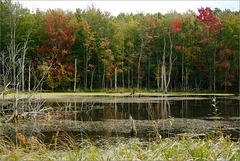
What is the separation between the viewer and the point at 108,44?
121ft

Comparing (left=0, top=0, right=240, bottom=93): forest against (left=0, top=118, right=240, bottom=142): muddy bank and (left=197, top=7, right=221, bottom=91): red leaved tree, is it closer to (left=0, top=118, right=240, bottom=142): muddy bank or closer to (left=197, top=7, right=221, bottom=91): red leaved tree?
(left=197, top=7, right=221, bottom=91): red leaved tree

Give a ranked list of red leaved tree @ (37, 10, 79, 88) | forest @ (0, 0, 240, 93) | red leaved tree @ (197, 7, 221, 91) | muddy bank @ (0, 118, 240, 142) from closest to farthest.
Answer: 1. muddy bank @ (0, 118, 240, 142)
2. forest @ (0, 0, 240, 93)
3. red leaved tree @ (37, 10, 79, 88)
4. red leaved tree @ (197, 7, 221, 91)

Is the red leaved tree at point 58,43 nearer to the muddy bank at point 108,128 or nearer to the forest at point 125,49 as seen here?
the forest at point 125,49

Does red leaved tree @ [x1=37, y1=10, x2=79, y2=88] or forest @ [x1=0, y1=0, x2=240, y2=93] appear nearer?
forest @ [x1=0, y1=0, x2=240, y2=93]

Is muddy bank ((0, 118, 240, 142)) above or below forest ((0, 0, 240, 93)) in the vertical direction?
below

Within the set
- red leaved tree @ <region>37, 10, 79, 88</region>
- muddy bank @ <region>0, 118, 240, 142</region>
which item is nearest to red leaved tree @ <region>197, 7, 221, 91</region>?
red leaved tree @ <region>37, 10, 79, 88</region>

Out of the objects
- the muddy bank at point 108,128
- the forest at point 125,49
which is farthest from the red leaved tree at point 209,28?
the muddy bank at point 108,128

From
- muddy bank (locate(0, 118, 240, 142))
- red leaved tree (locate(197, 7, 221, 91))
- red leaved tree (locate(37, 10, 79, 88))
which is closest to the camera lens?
muddy bank (locate(0, 118, 240, 142))

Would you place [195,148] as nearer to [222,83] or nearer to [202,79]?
[222,83]

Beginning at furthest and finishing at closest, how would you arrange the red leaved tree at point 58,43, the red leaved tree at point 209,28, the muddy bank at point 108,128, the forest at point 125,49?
1. the red leaved tree at point 209,28
2. the red leaved tree at point 58,43
3. the forest at point 125,49
4. the muddy bank at point 108,128

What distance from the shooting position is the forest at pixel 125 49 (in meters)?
35.0

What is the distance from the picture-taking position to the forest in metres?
35.0

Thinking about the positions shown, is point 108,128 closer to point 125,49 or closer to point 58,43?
point 58,43

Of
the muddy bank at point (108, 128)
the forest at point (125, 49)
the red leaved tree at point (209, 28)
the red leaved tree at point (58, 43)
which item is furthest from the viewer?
the red leaved tree at point (209, 28)
